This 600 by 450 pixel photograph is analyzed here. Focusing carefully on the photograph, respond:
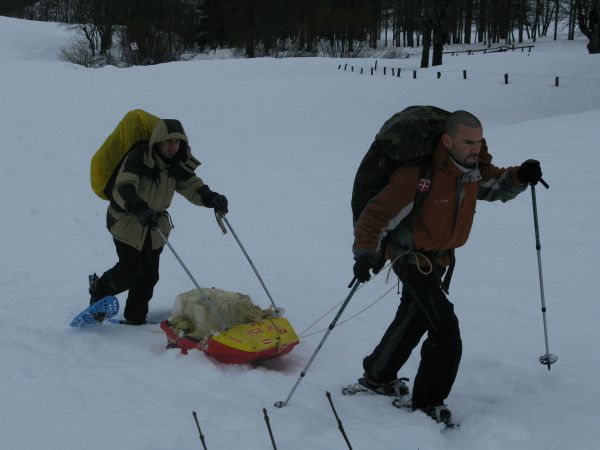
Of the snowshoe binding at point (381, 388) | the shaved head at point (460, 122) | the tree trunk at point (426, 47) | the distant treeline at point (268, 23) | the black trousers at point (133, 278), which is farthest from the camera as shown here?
the distant treeline at point (268, 23)

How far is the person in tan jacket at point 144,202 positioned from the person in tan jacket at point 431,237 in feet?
6.58

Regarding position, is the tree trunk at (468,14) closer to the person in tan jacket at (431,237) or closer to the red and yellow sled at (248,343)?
the red and yellow sled at (248,343)

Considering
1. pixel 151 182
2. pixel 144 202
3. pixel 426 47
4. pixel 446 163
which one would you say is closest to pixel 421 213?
pixel 446 163

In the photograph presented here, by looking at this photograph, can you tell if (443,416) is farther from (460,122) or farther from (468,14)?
(468,14)

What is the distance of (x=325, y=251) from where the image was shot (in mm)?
8836

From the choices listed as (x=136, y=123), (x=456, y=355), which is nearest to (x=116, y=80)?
(x=136, y=123)

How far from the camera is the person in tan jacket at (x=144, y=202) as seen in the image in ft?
16.9

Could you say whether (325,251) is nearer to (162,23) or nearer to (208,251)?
(208,251)

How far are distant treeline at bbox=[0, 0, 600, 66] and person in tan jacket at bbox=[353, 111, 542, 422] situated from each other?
51179mm

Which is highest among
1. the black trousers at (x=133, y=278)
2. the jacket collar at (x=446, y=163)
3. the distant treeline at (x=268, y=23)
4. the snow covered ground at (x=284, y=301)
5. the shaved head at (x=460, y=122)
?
the distant treeline at (x=268, y=23)

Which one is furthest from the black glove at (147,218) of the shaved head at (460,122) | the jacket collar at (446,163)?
the shaved head at (460,122)

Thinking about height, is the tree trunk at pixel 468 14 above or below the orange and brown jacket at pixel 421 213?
above

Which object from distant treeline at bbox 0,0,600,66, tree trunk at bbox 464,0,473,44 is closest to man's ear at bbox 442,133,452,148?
distant treeline at bbox 0,0,600,66

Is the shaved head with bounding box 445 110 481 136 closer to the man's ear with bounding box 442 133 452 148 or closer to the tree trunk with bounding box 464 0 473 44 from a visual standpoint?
the man's ear with bounding box 442 133 452 148
